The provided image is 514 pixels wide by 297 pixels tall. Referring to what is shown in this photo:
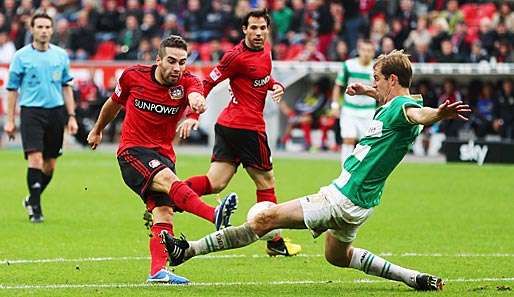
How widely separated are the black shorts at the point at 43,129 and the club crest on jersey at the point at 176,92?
15.8 feet

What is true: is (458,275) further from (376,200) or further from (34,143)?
(34,143)

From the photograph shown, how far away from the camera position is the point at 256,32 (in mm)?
12133

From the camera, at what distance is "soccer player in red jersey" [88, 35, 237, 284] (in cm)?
970

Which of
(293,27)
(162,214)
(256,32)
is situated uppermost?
(256,32)

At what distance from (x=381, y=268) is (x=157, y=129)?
7.51ft

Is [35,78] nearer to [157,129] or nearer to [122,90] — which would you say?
[122,90]

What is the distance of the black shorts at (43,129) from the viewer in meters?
14.4

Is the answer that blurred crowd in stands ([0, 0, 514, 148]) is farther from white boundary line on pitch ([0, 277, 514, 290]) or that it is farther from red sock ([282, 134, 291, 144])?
white boundary line on pitch ([0, 277, 514, 290])

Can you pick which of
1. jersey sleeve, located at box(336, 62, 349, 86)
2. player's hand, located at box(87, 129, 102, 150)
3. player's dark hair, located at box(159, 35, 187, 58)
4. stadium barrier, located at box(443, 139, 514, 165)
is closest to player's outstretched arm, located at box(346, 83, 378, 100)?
player's dark hair, located at box(159, 35, 187, 58)

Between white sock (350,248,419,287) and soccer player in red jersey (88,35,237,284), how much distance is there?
141 centimetres

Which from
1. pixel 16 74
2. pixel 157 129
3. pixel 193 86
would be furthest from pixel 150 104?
pixel 16 74

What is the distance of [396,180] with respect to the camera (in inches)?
826

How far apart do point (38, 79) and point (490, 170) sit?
35.9 ft

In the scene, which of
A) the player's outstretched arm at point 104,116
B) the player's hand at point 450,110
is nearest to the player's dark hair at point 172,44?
the player's outstretched arm at point 104,116
